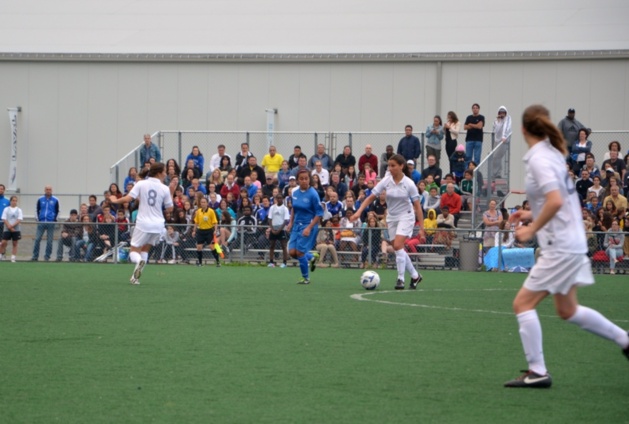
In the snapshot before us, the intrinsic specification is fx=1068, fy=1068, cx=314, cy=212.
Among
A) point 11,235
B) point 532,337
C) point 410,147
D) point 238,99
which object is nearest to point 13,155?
point 238,99

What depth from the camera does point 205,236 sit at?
2520cm

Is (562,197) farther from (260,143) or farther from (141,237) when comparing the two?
(260,143)

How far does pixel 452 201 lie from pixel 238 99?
374 inches

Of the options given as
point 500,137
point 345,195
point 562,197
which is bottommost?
point 345,195

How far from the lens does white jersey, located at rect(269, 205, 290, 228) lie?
25047 millimetres

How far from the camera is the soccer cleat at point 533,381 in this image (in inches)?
289

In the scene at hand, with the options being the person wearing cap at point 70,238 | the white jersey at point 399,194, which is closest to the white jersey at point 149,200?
the white jersey at point 399,194

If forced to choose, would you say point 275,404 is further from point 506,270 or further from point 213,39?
point 213,39

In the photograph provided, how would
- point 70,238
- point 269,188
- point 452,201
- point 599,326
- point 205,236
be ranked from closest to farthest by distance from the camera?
point 599,326
point 205,236
point 452,201
point 70,238
point 269,188

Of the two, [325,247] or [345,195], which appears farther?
[345,195]

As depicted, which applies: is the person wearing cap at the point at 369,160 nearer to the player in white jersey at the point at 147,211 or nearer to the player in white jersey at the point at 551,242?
the player in white jersey at the point at 147,211

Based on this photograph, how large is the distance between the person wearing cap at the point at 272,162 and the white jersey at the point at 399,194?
12.7 meters

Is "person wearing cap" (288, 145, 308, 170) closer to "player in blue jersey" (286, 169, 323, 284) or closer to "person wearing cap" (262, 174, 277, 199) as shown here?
"person wearing cap" (262, 174, 277, 199)

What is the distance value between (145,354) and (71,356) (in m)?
0.60
